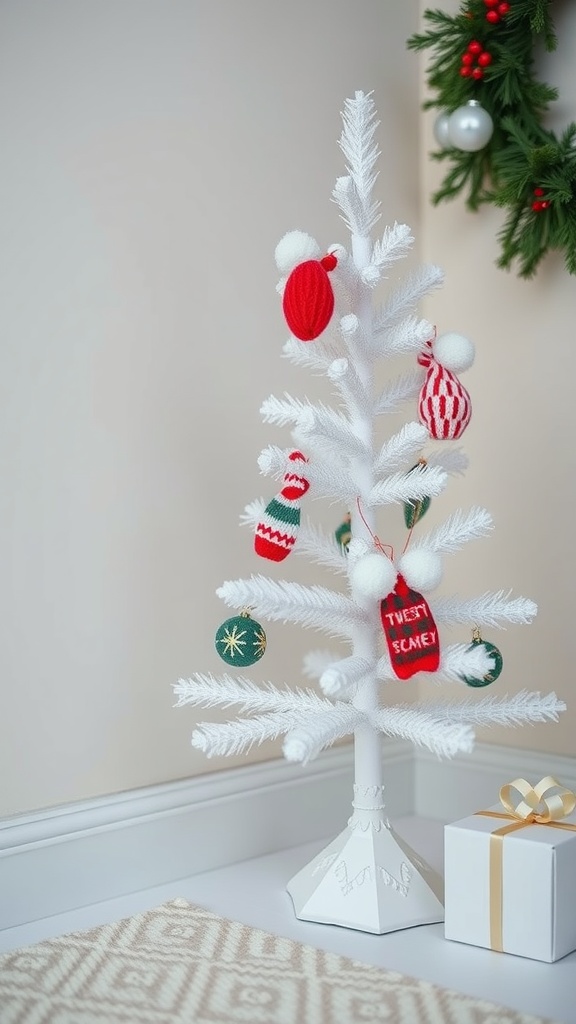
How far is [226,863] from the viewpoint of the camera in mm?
1692

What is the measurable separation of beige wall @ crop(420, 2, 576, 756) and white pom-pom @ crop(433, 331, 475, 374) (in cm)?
43

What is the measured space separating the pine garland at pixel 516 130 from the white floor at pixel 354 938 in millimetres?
1015

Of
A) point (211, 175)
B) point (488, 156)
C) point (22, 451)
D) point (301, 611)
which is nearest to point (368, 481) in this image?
point (301, 611)

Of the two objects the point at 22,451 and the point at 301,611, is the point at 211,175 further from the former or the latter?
the point at 301,611

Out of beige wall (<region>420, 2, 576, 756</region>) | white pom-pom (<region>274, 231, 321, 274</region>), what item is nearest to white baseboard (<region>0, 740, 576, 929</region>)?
beige wall (<region>420, 2, 576, 756</region>)

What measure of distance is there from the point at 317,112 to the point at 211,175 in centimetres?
28

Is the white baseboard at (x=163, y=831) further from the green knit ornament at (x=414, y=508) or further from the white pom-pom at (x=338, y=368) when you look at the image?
the white pom-pom at (x=338, y=368)

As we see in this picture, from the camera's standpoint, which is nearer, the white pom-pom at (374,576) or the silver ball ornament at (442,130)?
the white pom-pom at (374,576)

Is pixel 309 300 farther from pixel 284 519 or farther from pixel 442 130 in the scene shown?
pixel 442 130

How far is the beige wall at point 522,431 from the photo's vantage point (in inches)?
71.0

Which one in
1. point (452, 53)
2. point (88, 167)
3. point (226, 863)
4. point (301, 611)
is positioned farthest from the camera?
point (452, 53)

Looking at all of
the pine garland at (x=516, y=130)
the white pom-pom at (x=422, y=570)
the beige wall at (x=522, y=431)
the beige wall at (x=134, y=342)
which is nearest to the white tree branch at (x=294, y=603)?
the white pom-pom at (x=422, y=570)

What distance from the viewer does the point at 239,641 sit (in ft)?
4.54

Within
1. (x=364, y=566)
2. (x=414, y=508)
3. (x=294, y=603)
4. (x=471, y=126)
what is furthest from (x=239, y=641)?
(x=471, y=126)
